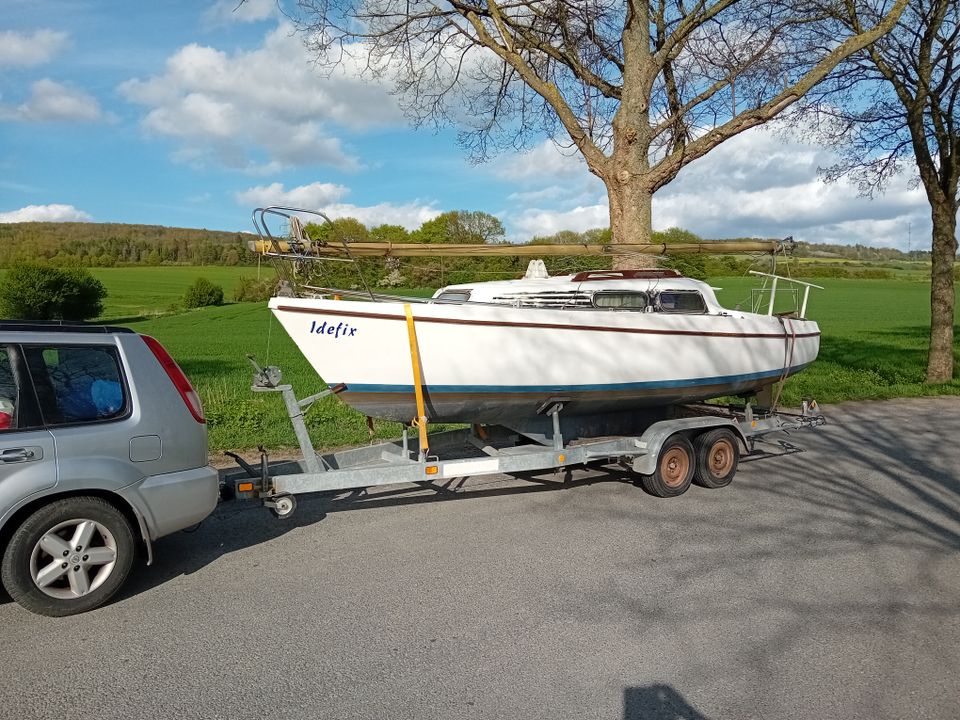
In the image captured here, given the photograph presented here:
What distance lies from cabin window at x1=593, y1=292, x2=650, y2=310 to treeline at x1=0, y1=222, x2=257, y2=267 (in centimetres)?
7463

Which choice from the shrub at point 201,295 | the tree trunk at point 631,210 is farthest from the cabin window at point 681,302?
the shrub at point 201,295

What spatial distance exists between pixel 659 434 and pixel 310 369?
43.7ft

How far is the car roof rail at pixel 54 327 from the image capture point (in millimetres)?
4512

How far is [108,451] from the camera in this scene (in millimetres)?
4488

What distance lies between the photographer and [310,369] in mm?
18859

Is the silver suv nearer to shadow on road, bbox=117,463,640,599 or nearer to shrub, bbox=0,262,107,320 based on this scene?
shadow on road, bbox=117,463,640,599

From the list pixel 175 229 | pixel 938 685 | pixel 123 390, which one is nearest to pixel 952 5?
pixel 938 685

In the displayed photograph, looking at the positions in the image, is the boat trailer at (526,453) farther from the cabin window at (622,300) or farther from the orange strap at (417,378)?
the cabin window at (622,300)

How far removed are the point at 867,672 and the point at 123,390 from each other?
4.57 metres

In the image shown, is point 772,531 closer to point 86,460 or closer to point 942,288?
point 86,460

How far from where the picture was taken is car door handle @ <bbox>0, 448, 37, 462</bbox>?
4.16m

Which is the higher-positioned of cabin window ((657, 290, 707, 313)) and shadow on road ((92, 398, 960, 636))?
cabin window ((657, 290, 707, 313))

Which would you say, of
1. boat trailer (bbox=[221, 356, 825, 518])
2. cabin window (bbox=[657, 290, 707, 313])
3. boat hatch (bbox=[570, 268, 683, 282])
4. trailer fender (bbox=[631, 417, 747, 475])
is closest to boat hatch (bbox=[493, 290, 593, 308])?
boat hatch (bbox=[570, 268, 683, 282])

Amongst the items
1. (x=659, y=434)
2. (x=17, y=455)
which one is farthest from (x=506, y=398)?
(x=17, y=455)
